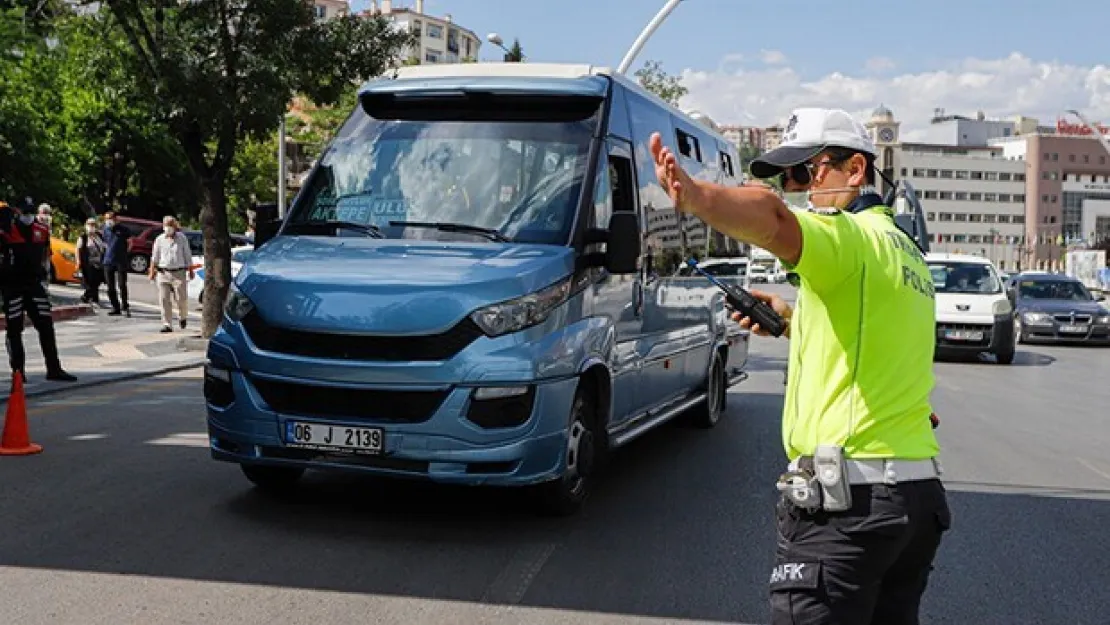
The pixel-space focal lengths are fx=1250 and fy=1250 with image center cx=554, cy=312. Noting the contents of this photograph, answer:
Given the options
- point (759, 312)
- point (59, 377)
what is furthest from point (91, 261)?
point (759, 312)

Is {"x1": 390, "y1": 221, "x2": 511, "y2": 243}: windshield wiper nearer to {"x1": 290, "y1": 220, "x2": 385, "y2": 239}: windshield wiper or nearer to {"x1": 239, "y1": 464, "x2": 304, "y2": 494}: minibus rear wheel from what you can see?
{"x1": 290, "y1": 220, "x2": 385, "y2": 239}: windshield wiper

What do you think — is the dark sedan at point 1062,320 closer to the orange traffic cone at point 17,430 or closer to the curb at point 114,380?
the curb at point 114,380

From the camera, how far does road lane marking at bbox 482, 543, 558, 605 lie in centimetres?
541

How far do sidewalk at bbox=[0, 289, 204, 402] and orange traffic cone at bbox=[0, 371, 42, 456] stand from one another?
3.20 meters

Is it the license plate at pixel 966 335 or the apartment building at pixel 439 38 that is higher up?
the apartment building at pixel 439 38

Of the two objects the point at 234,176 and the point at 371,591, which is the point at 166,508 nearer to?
the point at 371,591

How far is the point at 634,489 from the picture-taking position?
8.13 m

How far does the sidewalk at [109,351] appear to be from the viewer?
1414cm

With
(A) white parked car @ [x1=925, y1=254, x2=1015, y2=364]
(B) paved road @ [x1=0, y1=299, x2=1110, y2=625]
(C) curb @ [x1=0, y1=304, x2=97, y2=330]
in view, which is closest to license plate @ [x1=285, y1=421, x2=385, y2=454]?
(B) paved road @ [x1=0, y1=299, x2=1110, y2=625]

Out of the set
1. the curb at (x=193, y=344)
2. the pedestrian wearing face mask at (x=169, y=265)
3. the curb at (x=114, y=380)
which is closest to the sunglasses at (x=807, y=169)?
the curb at (x=114, y=380)

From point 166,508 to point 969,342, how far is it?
1544 centimetres

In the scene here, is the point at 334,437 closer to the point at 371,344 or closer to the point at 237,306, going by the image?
the point at 371,344

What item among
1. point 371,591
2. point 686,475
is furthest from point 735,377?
point 371,591

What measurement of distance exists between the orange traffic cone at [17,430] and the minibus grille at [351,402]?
3197 mm
